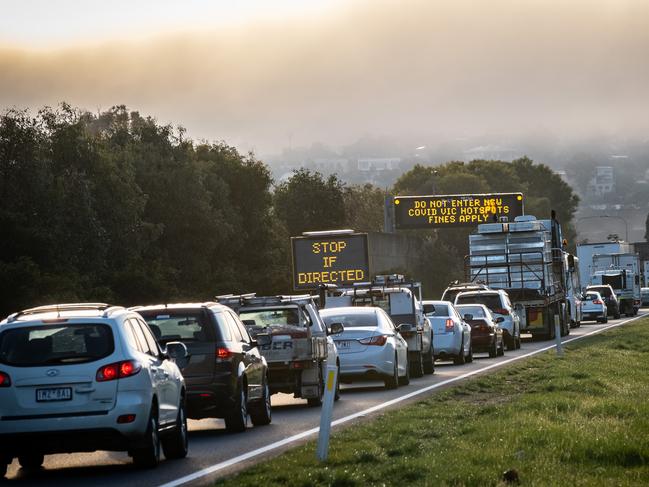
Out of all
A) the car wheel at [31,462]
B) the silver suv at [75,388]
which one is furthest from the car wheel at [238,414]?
the silver suv at [75,388]

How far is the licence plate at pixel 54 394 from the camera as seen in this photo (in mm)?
14156

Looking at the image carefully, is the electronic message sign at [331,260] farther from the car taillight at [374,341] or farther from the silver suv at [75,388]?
the silver suv at [75,388]

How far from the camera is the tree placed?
88.9 metres

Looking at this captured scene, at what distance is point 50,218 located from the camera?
56.0m

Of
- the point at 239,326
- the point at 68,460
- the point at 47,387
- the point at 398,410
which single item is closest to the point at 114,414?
the point at 47,387

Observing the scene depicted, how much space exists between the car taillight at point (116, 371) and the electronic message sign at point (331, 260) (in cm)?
3359

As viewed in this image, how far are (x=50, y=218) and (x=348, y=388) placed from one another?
1154 inches

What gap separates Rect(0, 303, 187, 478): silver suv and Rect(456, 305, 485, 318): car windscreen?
2675 centimetres

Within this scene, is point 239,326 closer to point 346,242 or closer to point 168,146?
point 346,242

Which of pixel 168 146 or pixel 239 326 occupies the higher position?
pixel 168 146

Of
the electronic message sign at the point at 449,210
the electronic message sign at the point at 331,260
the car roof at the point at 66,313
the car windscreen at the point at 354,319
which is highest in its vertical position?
the electronic message sign at the point at 449,210

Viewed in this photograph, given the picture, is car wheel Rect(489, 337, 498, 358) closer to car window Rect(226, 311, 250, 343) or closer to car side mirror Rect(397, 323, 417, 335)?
car side mirror Rect(397, 323, 417, 335)

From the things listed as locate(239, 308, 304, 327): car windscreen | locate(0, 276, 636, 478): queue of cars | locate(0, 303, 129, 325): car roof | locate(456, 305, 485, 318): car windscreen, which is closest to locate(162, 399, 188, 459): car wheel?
locate(0, 276, 636, 478): queue of cars

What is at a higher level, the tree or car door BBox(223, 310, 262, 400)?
the tree
